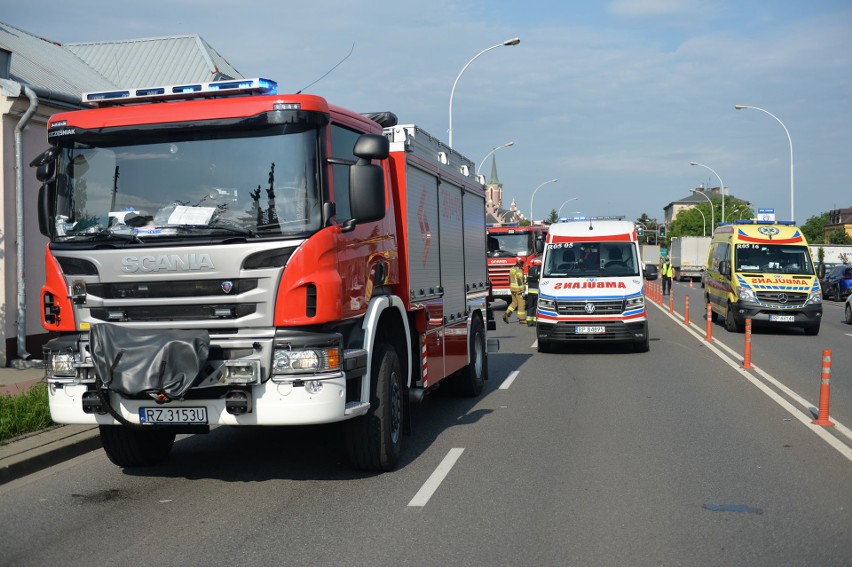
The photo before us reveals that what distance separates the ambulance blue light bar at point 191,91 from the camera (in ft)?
22.2

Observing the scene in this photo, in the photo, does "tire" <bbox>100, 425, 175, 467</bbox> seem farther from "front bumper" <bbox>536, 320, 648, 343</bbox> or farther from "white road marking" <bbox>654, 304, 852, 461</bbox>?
"front bumper" <bbox>536, 320, 648, 343</bbox>

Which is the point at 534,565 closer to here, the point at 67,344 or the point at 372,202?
the point at 372,202

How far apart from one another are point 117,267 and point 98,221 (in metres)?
0.47

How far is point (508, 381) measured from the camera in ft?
43.6

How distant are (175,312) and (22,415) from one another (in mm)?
3038

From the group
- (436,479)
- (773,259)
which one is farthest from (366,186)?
(773,259)

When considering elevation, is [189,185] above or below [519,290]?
above

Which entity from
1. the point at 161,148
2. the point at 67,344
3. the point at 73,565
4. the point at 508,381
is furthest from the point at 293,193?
the point at 508,381

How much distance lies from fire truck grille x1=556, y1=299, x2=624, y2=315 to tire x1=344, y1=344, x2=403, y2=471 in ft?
31.1

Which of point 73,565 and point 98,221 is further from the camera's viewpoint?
point 98,221

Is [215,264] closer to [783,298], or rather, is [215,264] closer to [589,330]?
[589,330]

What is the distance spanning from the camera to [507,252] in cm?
3120

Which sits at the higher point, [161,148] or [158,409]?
[161,148]

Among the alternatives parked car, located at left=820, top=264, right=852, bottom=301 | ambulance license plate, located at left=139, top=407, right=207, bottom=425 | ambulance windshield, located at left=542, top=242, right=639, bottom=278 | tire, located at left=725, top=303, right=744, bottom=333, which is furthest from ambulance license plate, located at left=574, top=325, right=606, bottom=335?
parked car, located at left=820, top=264, right=852, bottom=301
